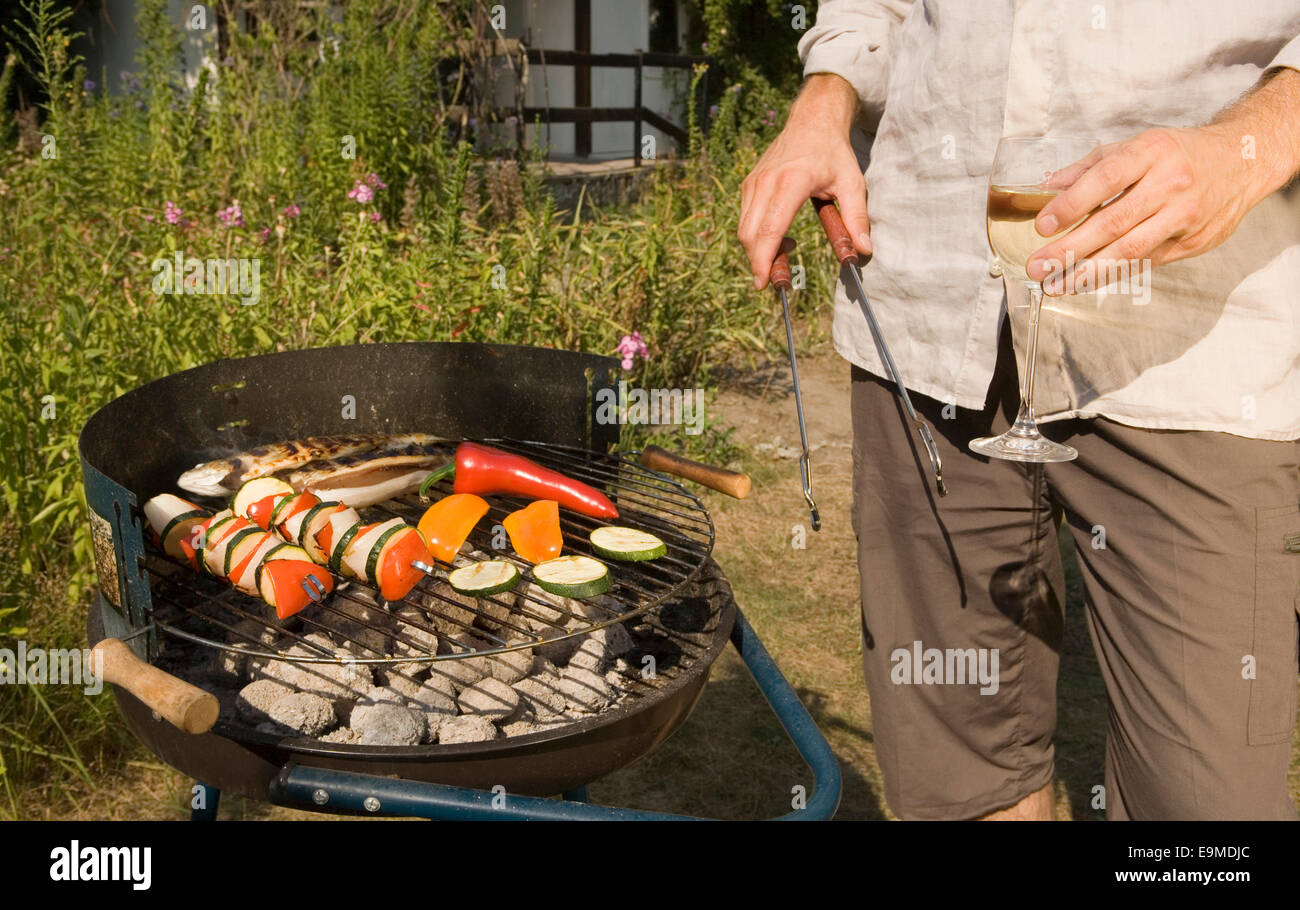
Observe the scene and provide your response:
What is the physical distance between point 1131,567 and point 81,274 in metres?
4.04

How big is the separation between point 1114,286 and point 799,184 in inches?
22.7

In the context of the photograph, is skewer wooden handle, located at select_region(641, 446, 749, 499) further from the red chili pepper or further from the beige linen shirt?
the beige linen shirt

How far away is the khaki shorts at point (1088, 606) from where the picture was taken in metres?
A: 1.89

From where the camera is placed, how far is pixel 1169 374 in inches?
73.5

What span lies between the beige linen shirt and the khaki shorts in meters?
0.08

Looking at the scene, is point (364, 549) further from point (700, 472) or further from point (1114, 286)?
point (1114, 286)

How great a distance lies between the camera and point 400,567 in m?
2.03

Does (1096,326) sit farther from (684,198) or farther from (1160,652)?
(684,198)

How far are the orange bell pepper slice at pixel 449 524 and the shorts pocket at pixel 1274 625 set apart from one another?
1.42 m

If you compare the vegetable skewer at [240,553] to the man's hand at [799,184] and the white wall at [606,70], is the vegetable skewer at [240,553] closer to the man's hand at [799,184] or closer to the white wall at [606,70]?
the man's hand at [799,184]
